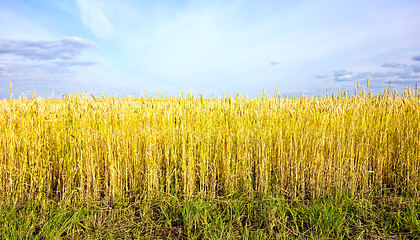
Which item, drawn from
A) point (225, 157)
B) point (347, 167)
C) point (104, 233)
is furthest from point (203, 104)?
point (347, 167)

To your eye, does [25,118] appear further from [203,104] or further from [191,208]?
[191,208]

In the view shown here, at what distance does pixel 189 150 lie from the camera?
2508mm

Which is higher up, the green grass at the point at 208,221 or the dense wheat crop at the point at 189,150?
the dense wheat crop at the point at 189,150

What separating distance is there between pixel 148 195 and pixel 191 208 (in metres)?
0.50

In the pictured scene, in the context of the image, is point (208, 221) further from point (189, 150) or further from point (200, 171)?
point (189, 150)

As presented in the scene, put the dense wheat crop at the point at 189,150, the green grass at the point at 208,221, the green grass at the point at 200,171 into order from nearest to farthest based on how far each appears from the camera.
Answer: the green grass at the point at 208,221, the green grass at the point at 200,171, the dense wheat crop at the point at 189,150

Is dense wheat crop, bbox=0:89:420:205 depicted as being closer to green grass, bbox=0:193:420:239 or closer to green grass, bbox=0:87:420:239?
green grass, bbox=0:87:420:239

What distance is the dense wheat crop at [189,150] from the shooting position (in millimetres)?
2660

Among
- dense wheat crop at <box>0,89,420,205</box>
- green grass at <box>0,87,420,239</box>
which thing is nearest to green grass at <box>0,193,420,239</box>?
green grass at <box>0,87,420,239</box>

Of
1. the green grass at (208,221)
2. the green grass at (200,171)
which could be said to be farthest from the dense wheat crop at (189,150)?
the green grass at (208,221)

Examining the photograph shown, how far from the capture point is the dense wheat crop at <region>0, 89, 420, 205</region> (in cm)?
266

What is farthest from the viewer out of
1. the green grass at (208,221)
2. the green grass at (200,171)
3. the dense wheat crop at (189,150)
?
the dense wheat crop at (189,150)

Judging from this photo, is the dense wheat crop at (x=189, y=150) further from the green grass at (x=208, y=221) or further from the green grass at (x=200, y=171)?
the green grass at (x=208, y=221)

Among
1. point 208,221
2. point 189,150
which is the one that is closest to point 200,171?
point 189,150
